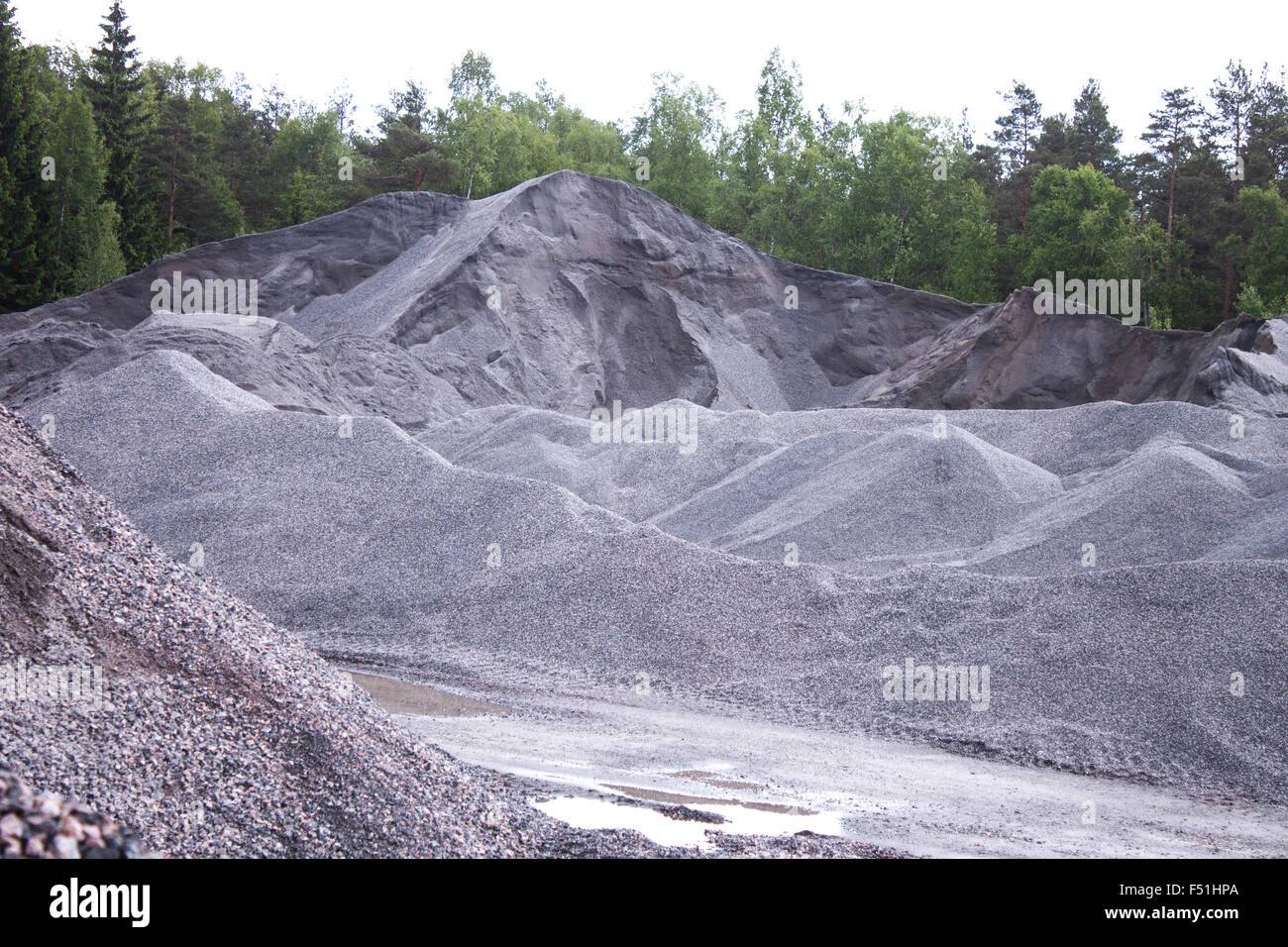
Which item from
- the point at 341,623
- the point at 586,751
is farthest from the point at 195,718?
the point at 341,623

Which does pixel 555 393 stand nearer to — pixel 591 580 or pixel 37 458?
pixel 591 580

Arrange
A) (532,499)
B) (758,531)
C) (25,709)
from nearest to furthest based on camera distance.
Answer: (25,709) < (532,499) < (758,531)

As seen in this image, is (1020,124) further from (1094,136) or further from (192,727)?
(192,727)

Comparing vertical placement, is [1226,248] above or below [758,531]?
above

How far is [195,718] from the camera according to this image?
14.6 feet

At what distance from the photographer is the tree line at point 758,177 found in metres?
33.9

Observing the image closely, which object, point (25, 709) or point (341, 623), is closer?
point (25, 709)

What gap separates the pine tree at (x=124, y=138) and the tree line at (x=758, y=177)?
0.24 feet

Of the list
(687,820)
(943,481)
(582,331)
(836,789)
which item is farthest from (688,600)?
(582,331)

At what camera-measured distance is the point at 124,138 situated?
3834 cm

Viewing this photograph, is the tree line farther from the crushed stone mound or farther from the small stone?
the small stone

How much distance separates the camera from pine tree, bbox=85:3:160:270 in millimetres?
37812

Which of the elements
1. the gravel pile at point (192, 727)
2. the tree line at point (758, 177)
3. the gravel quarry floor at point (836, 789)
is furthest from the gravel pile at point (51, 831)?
the tree line at point (758, 177)

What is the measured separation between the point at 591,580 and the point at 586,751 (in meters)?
3.93
